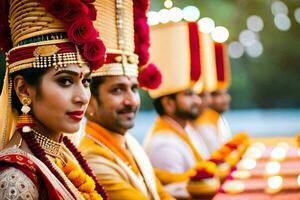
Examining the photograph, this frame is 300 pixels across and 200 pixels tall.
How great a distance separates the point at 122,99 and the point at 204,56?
3.17 m

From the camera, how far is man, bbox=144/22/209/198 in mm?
4223

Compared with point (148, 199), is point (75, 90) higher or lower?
higher

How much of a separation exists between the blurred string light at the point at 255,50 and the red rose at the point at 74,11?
12172mm

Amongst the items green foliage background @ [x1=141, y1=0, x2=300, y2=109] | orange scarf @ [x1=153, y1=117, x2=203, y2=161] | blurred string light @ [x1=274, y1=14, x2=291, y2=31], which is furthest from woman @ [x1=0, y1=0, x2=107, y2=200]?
blurred string light @ [x1=274, y1=14, x2=291, y2=31]

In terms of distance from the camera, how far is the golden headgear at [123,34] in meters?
2.73

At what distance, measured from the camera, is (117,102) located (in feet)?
9.70

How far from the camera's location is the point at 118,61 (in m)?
2.87

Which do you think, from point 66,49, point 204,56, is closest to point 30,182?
point 66,49

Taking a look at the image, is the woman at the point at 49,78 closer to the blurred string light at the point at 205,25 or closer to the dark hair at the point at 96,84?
the dark hair at the point at 96,84

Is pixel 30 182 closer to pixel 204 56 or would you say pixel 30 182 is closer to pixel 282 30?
pixel 204 56

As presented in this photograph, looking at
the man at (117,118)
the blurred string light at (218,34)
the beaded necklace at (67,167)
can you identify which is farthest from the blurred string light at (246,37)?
the beaded necklace at (67,167)

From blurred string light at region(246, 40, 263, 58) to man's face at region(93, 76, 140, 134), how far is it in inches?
444

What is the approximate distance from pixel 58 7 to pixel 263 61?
12.7 m

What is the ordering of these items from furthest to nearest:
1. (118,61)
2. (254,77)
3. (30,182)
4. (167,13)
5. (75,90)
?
(254,77)
(167,13)
(118,61)
(75,90)
(30,182)
